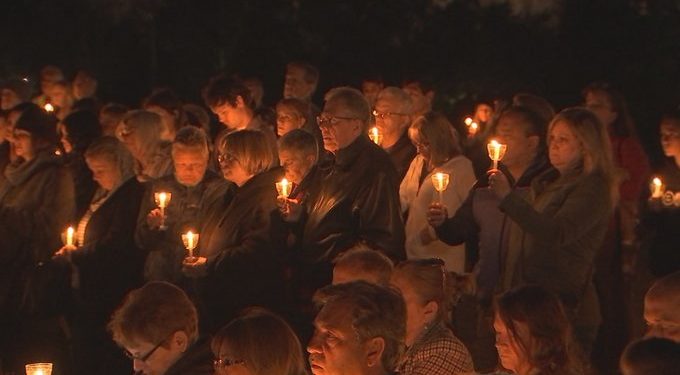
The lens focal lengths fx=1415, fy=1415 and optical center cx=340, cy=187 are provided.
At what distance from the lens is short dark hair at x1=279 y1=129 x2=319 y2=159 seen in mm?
8711

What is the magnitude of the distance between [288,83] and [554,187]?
4.97 meters

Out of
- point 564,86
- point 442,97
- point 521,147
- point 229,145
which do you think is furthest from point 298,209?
point 442,97

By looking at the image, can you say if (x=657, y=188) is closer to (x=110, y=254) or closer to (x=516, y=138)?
(x=516, y=138)

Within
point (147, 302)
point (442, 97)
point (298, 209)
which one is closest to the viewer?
point (147, 302)

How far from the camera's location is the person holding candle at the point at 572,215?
748 cm

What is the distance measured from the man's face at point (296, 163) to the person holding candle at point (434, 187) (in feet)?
2.67

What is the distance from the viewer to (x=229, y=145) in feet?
28.3

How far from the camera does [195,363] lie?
222 inches

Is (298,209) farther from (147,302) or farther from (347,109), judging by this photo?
(147,302)

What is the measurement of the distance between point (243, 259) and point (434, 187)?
4.74 feet

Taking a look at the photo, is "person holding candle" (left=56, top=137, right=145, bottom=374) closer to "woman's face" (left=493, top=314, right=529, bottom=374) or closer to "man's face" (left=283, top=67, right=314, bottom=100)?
"man's face" (left=283, top=67, right=314, bottom=100)

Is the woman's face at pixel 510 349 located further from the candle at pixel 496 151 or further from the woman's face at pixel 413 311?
the candle at pixel 496 151

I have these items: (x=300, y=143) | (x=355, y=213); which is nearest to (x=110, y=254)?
(x=300, y=143)

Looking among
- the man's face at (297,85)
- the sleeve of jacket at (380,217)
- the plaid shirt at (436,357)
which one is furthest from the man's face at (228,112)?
the plaid shirt at (436,357)
